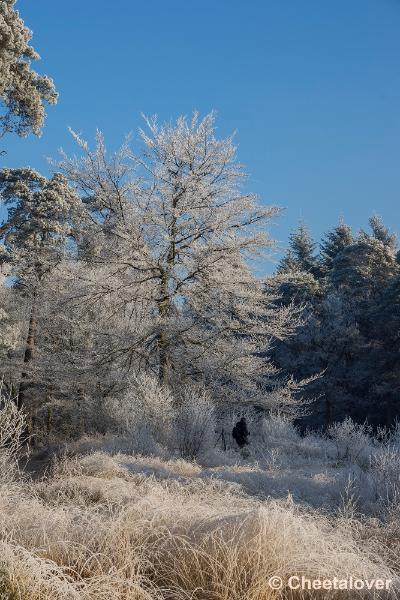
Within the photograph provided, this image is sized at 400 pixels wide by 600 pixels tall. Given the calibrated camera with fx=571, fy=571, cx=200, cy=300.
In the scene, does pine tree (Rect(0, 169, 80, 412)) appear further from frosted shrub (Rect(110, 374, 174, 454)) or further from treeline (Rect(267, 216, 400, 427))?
treeline (Rect(267, 216, 400, 427))

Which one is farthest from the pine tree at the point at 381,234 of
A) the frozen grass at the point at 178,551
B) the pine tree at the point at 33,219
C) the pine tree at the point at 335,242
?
the frozen grass at the point at 178,551

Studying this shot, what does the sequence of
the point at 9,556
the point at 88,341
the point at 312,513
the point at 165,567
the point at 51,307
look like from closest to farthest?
the point at 9,556 < the point at 165,567 < the point at 312,513 < the point at 51,307 < the point at 88,341

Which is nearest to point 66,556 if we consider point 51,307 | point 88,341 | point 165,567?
point 165,567

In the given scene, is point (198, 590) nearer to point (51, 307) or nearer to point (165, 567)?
point (165, 567)

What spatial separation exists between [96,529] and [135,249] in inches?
437

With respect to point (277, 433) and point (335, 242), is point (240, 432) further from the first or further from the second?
point (335, 242)

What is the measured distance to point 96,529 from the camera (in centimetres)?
466

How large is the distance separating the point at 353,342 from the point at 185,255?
19.8 meters

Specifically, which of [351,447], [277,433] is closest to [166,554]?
[351,447]

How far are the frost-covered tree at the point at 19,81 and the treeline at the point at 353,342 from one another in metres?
16.4

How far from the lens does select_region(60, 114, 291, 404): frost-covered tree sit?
15258 mm

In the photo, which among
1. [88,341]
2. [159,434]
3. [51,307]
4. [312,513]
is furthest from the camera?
[88,341]

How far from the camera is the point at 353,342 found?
33.0 m

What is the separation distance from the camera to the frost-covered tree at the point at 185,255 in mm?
15258
